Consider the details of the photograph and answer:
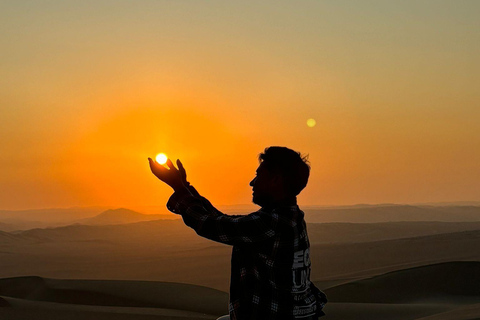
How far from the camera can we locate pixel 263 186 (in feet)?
8.03

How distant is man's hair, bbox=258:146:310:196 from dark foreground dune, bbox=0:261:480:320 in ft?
21.7

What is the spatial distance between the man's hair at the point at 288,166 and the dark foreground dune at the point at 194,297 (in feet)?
21.7

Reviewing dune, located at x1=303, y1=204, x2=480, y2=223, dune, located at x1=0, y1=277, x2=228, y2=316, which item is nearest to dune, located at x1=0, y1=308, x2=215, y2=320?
dune, located at x1=0, y1=277, x2=228, y2=316

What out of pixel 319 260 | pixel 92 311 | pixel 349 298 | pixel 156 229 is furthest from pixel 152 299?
A: pixel 156 229

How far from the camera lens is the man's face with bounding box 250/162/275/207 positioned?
96.0 inches

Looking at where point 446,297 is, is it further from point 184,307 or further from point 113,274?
point 113,274

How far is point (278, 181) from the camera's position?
2436mm

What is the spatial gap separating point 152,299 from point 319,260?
12415 millimetres

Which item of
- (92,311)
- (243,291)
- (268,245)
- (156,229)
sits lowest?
(156,229)

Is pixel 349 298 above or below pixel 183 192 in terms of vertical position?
below

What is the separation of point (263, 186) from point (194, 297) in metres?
8.88

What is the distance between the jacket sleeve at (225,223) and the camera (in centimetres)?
226

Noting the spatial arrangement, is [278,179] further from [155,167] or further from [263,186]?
[155,167]

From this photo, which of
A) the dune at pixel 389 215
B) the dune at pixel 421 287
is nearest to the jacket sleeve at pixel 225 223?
the dune at pixel 421 287
